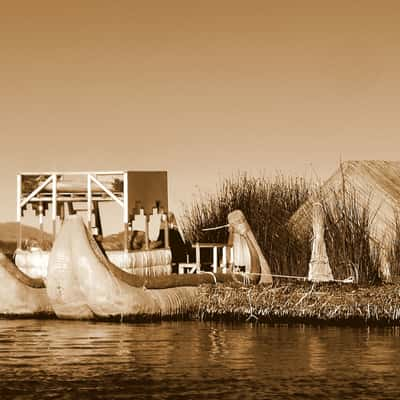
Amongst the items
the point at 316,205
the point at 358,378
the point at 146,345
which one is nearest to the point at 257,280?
the point at 316,205

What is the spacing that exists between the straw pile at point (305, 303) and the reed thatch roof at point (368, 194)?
486cm

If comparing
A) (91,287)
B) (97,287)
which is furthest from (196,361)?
(91,287)

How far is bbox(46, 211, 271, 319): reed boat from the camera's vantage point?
23.6m

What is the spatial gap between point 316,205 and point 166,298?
145 inches

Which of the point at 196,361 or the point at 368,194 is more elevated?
the point at 368,194

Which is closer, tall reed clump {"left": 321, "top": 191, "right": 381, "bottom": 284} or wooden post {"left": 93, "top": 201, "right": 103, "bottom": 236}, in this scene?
tall reed clump {"left": 321, "top": 191, "right": 381, "bottom": 284}

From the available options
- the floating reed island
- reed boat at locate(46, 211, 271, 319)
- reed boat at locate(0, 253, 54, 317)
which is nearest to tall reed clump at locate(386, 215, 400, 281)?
the floating reed island

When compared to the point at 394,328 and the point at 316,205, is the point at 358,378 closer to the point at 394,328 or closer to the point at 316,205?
the point at 394,328

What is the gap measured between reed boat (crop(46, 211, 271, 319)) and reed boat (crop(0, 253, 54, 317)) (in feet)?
3.61

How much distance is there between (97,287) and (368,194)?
334 inches

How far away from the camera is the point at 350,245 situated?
26.0 metres

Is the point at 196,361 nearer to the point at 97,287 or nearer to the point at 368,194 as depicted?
the point at 97,287

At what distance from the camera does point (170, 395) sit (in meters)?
15.4

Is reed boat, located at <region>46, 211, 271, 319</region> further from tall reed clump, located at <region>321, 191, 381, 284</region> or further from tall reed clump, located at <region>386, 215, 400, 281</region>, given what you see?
tall reed clump, located at <region>386, 215, 400, 281</region>
